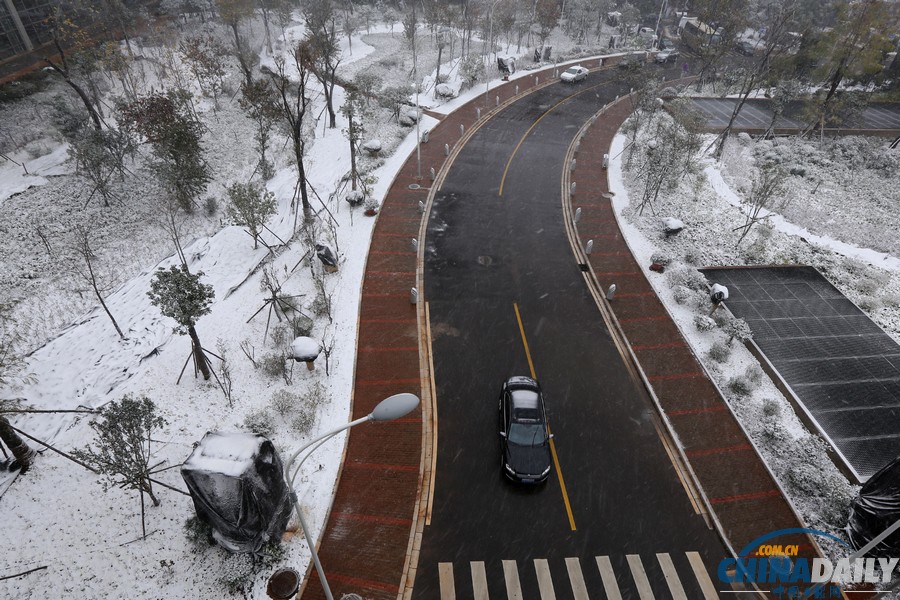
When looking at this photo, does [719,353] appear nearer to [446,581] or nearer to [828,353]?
[828,353]

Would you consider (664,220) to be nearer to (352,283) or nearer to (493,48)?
(352,283)

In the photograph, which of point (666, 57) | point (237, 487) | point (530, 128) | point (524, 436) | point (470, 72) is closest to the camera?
point (237, 487)

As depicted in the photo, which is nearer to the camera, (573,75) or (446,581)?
(446,581)

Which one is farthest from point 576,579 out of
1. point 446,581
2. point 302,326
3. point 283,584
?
point 302,326

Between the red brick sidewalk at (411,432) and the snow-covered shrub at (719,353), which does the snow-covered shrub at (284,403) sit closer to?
the red brick sidewalk at (411,432)

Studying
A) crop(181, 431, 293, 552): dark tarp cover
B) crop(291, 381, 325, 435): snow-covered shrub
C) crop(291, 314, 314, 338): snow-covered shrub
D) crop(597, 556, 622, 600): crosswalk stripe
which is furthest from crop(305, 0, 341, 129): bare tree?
crop(597, 556, 622, 600): crosswalk stripe
